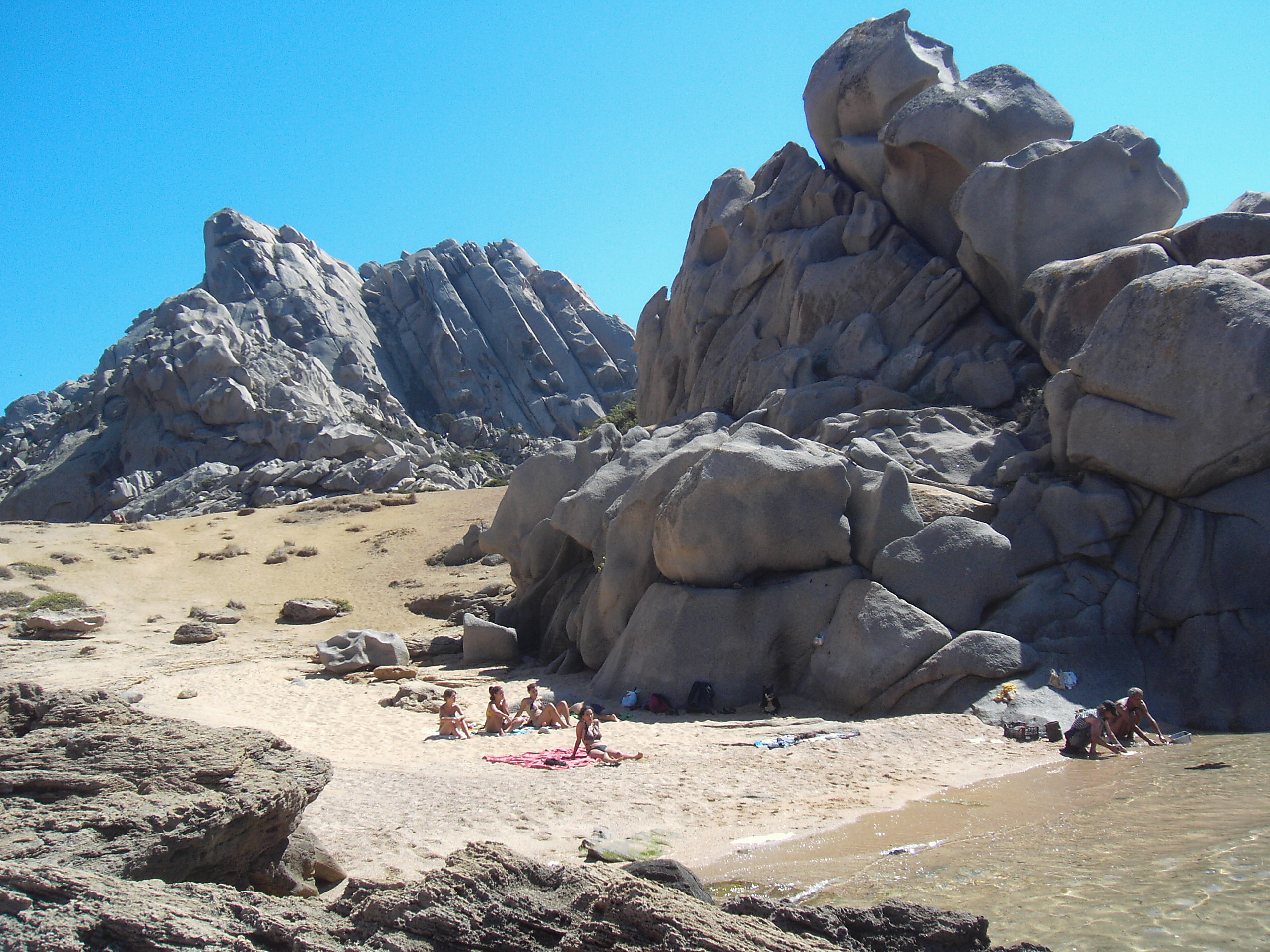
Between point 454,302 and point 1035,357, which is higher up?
point 454,302

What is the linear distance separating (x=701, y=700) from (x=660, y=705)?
615 millimetres

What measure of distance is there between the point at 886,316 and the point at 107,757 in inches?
813

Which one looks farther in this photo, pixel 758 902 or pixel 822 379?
pixel 822 379

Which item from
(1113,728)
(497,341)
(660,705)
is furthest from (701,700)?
(497,341)

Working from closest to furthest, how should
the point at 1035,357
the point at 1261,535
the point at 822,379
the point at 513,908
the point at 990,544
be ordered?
the point at 513,908
the point at 1261,535
the point at 990,544
the point at 1035,357
the point at 822,379

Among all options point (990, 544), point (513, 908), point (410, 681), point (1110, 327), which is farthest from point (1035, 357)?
point (513, 908)

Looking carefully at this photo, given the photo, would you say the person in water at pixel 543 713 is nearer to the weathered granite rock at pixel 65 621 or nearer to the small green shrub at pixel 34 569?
the weathered granite rock at pixel 65 621

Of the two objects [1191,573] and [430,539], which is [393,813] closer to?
[1191,573]

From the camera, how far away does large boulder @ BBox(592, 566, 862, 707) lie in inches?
531

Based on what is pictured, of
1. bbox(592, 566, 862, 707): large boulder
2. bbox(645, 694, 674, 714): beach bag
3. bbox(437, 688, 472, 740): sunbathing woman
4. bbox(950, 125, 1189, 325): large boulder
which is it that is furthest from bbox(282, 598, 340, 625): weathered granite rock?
bbox(950, 125, 1189, 325): large boulder

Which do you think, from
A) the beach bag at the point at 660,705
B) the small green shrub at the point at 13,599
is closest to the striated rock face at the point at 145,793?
the beach bag at the point at 660,705

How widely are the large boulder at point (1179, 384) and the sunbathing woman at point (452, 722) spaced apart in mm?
10361

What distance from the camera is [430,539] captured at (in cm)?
3102

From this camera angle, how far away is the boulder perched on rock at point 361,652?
54.6 ft
